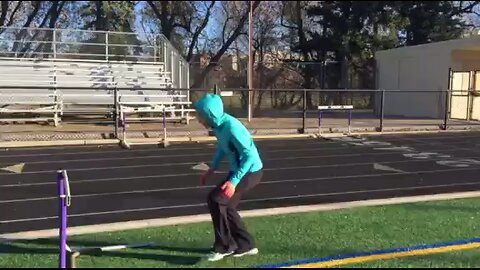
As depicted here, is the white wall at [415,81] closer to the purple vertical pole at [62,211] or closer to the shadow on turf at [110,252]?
the shadow on turf at [110,252]

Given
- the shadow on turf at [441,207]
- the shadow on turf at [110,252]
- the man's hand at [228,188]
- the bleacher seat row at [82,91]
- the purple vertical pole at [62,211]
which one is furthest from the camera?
the bleacher seat row at [82,91]

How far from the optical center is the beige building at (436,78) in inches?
960

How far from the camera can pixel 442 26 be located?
3909 cm

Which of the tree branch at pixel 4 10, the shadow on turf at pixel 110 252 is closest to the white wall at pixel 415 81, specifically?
the shadow on turf at pixel 110 252

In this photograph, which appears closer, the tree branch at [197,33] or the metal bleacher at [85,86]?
the metal bleacher at [85,86]

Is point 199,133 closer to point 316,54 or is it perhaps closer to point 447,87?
point 447,87

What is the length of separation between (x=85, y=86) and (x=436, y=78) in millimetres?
15353

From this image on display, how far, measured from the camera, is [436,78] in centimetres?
2600

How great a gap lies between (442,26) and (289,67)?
11.3 m

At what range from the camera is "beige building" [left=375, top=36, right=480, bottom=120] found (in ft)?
80.0

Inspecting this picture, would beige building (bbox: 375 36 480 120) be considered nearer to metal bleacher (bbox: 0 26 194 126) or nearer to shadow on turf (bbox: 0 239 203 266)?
metal bleacher (bbox: 0 26 194 126)

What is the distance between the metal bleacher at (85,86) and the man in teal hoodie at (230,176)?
15384 mm

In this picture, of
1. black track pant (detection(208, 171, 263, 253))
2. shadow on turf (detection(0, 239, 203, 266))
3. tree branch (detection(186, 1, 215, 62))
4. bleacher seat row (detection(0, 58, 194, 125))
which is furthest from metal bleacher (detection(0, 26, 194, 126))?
tree branch (detection(186, 1, 215, 62))

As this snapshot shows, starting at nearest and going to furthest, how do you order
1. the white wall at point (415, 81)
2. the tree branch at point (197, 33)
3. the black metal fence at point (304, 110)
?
the black metal fence at point (304, 110), the white wall at point (415, 81), the tree branch at point (197, 33)
